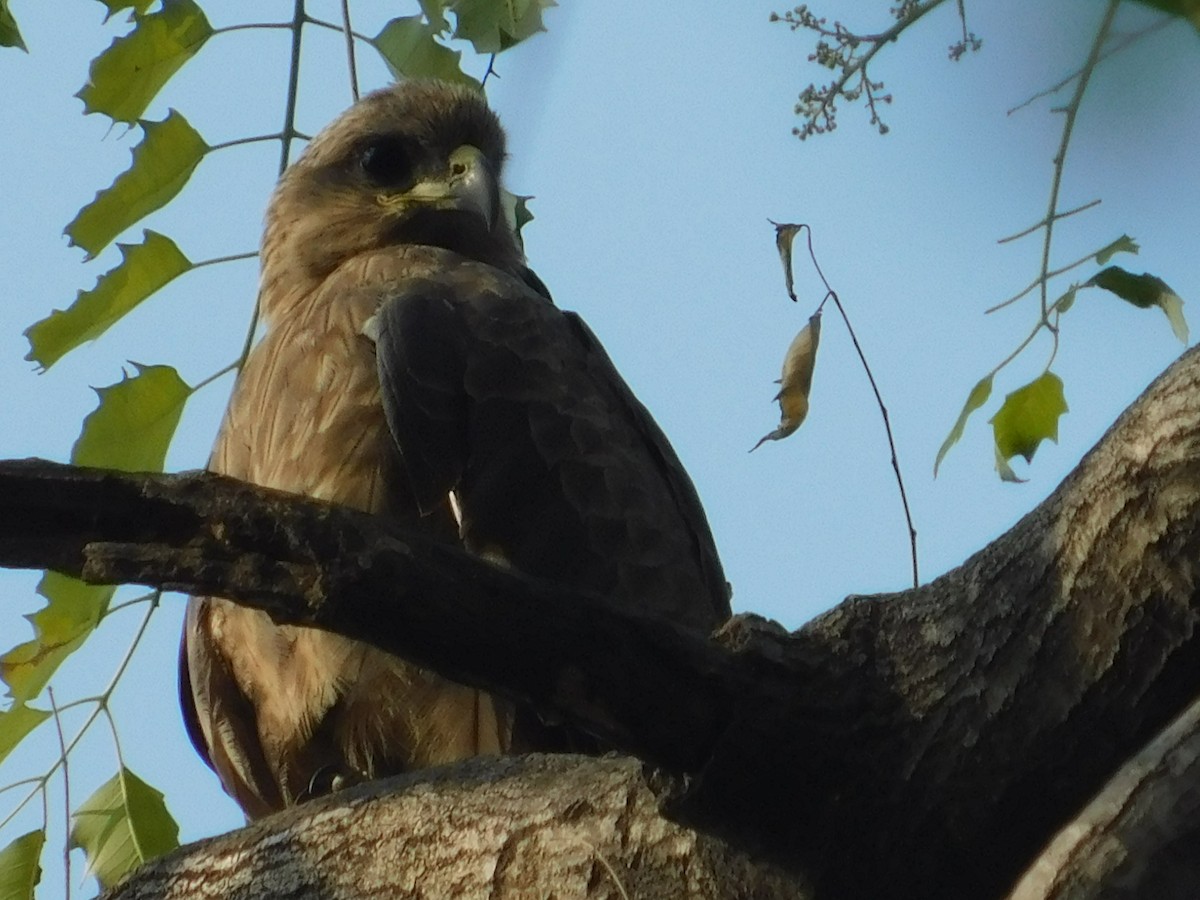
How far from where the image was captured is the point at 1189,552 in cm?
Answer: 221

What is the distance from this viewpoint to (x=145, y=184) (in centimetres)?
367

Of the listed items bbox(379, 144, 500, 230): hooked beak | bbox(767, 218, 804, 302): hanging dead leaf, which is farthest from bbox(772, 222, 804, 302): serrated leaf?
bbox(379, 144, 500, 230): hooked beak

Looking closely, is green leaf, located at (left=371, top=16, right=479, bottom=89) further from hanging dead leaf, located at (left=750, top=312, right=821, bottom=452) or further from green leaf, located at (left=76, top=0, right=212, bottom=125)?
hanging dead leaf, located at (left=750, top=312, right=821, bottom=452)

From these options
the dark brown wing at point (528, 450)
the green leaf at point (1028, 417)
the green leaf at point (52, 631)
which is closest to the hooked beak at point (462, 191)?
the dark brown wing at point (528, 450)

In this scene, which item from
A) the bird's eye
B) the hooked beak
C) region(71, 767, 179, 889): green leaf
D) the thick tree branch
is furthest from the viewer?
the bird's eye

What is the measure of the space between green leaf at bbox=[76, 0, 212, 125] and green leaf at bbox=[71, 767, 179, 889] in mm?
1431

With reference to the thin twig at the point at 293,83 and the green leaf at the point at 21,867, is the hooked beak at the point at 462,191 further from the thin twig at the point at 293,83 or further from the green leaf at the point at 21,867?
the green leaf at the point at 21,867

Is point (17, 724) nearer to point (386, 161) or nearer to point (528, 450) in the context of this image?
point (528, 450)

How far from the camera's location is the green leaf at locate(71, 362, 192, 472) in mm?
3559

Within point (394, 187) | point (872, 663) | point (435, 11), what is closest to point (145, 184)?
point (435, 11)

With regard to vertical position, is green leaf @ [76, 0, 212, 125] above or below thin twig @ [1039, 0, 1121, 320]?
above

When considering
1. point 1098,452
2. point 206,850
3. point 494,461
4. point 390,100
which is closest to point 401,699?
point 494,461

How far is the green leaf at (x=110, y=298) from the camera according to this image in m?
3.59

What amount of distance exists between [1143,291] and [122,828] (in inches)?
94.8
